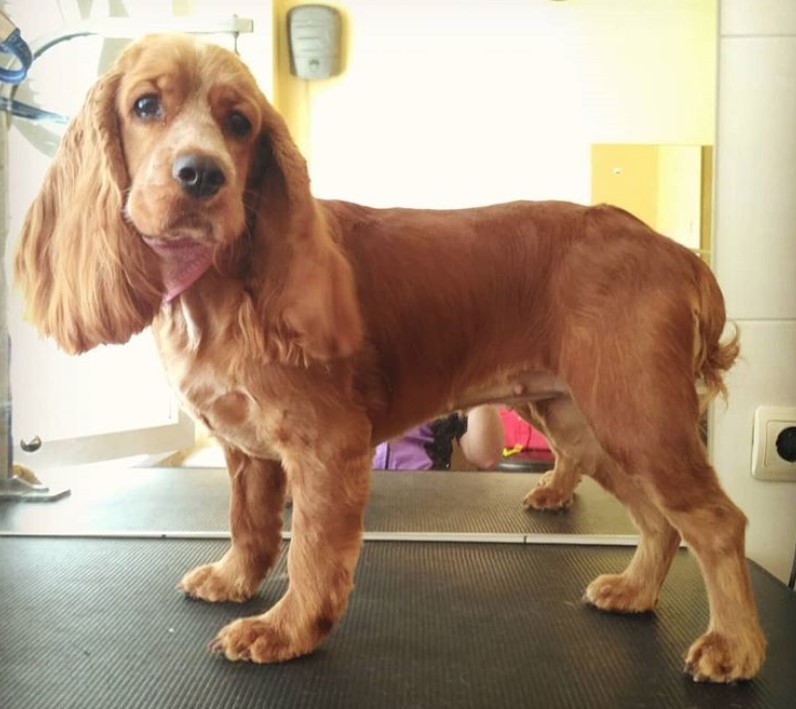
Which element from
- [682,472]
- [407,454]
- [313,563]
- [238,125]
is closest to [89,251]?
[238,125]

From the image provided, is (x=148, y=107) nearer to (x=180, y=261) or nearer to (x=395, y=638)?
(x=180, y=261)

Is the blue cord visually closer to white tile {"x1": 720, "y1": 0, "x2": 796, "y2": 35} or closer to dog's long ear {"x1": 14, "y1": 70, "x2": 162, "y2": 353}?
dog's long ear {"x1": 14, "y1": 70, "x2": 162, "y2": 353}

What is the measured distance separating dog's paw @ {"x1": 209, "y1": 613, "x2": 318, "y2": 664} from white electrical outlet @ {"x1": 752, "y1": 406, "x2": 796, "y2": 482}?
92 cm

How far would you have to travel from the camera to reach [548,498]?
162 centimetres

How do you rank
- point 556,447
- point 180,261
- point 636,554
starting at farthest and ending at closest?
1. point 556,447
2. point 636,554
3. point 180,261

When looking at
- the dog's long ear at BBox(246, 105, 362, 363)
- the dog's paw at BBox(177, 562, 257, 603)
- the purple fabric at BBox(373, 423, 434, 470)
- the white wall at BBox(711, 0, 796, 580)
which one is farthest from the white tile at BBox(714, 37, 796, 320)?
the dog's paw at BBox(177, 562, 257, 603)

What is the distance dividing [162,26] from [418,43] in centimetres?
46

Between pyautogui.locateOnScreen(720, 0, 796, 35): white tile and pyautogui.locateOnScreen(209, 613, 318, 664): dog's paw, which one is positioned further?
pyautogui.locateOnScreen(720, 0, 796, 35): white tile

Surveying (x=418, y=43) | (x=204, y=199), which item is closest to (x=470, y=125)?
(x=418, y=43)

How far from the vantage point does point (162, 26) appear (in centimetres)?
156

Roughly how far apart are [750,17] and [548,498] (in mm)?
908

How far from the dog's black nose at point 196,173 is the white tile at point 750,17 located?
1.04 m

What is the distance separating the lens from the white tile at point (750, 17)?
4.85 feet

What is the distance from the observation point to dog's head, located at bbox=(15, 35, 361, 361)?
896mm
